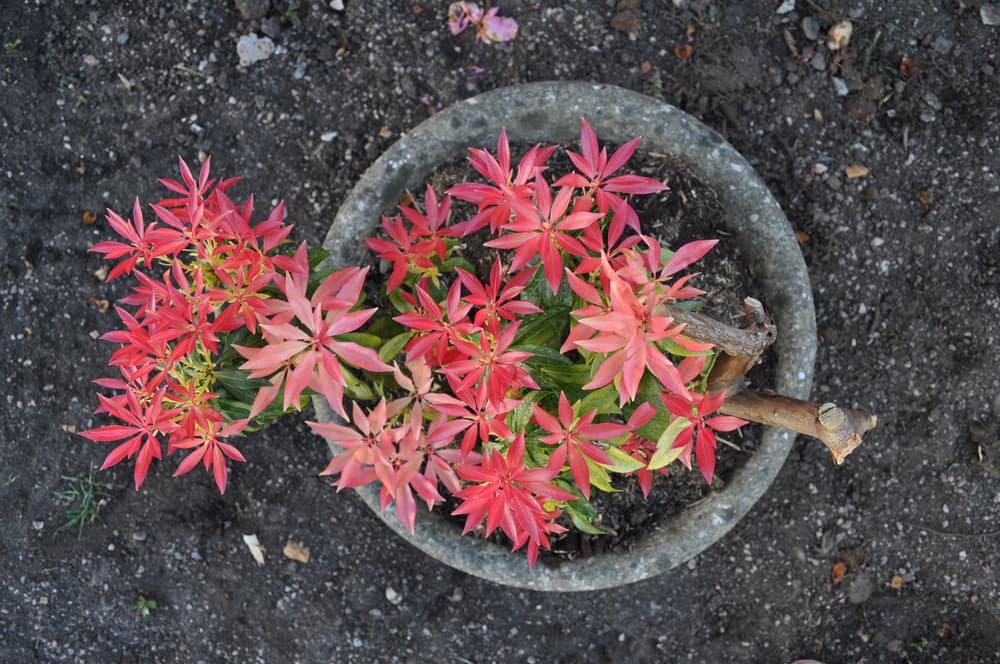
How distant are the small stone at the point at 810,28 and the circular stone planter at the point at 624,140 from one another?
67 cm

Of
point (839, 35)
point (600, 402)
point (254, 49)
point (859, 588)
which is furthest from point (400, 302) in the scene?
point (859, 588)

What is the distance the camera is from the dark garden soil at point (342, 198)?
2.21m

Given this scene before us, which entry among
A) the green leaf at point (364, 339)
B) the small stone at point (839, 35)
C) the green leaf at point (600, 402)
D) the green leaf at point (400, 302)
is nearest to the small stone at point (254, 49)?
the green leaf at point (400, 302)

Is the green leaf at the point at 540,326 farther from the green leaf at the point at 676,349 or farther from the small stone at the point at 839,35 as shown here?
the small stone at the point at 839,35

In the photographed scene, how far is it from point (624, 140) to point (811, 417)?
93cm

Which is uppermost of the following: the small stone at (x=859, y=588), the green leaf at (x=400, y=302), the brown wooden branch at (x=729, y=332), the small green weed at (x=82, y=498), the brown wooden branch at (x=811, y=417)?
the brown wooden branch at (x=729, y=332)

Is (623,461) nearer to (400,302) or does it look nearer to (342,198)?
(400,302)

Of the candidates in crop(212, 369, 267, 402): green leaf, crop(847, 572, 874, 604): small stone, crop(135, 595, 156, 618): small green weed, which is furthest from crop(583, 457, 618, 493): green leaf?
crop(135, 595, 156, 618): small green weed

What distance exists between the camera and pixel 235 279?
1.25 metres

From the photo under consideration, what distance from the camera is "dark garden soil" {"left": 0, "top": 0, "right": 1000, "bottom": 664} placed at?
2.21 m

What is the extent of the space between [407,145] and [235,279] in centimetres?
71

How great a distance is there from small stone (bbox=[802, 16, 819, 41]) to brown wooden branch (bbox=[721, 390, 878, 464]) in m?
1.37

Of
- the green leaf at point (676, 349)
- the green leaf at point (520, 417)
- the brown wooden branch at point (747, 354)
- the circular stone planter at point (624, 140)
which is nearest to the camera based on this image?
the green leaf at point (676, 349)

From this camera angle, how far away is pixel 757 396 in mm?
1328
